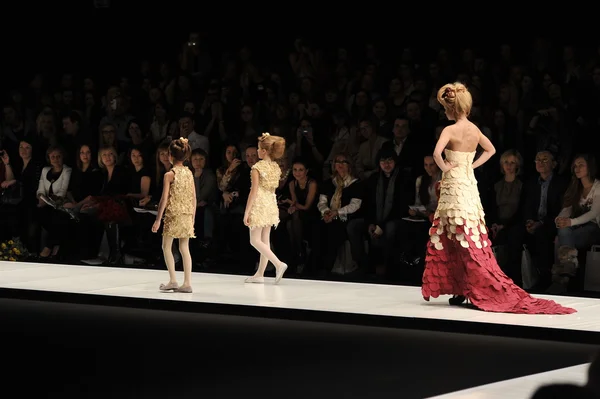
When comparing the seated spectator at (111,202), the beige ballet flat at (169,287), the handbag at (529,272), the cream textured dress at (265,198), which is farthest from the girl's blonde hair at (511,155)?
the seated spectator at (111,202)

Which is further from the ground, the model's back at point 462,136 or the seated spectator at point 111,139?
the model's back at point 462,136

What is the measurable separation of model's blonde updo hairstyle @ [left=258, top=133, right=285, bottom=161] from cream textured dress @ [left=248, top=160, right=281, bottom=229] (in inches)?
4.5

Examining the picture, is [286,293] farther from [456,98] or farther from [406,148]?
A: [406,148]

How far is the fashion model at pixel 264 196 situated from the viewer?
996 cm

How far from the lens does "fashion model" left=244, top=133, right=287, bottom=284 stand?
392 inches

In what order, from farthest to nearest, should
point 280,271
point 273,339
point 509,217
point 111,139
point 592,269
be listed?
point 111,139 < point 509,217 < point 280,271 < point 592,269 < point 273,339

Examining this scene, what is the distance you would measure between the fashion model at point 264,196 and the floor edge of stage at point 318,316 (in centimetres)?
132

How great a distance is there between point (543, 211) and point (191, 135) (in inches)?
172

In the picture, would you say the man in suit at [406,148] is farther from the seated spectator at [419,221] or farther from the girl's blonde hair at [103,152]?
the girl's blonde hair at [103,152]

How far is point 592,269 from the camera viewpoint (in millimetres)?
9766

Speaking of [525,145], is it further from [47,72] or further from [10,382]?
[47,72]

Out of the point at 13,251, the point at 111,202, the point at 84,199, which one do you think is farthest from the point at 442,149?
the point at 13,251

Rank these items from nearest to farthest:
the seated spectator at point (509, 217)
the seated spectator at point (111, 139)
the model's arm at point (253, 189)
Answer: the model's arm at point (253, 189) → the seated spectator at point (509, 217) → the seated spectator at point (111, 139)

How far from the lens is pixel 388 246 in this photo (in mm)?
10938
